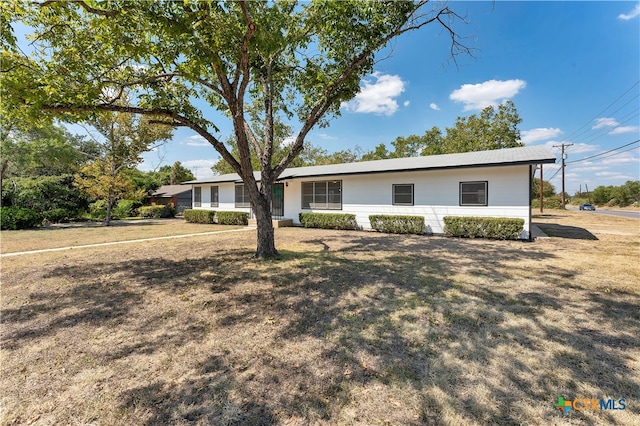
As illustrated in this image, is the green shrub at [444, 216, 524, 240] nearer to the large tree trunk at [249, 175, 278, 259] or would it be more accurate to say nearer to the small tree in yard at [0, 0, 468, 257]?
the small tree in yard at [0, 0, 468, 257]

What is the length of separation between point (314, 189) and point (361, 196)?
3034 millimetres

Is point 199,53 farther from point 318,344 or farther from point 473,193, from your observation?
point 473,193

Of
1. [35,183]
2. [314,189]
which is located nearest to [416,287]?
[314,189]

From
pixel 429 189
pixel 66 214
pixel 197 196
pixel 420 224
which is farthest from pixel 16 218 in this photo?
pixel 429 189

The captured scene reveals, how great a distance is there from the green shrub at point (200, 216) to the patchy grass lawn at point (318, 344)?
11815mm

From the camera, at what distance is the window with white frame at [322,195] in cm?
1479

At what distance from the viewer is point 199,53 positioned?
4973 millimetres

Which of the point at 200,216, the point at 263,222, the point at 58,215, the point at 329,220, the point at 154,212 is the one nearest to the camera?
the point at 263,222

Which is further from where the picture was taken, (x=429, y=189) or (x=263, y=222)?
(x=429, y=189)

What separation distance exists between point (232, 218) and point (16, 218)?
10507 millimetres

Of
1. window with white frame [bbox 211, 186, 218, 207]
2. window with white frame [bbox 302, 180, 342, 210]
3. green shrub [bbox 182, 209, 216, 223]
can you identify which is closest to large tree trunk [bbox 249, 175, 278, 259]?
window with white frame [bbox 302, 180, 342, 210]

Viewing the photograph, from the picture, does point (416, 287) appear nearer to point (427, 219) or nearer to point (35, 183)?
point (427, 219)

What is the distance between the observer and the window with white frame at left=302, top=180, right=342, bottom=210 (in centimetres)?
1479

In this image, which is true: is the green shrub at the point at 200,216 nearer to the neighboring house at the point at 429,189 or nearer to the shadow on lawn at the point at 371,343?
the neighboring house at the point at 429,189
